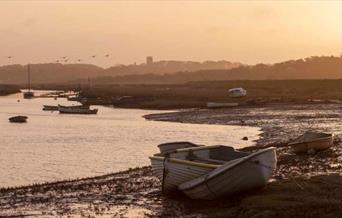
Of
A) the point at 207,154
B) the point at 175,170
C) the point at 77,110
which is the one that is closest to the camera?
the point at 175,170

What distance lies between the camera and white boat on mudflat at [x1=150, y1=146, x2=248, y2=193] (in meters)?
21.1

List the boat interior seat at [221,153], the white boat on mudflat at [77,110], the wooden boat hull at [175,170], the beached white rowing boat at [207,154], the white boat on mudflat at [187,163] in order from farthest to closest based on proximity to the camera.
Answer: the white boat on mudflat at [77,110], the boat interior seat at [221,153], the beached white rowing boat at [207,154], the white boat on mudflat at [187,163], the wooden boat hull at [175,170]

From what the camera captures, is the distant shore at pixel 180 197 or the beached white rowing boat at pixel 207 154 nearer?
the distant shore at pixel 180 197

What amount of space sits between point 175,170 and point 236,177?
275cm

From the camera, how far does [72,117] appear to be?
88.7 metres

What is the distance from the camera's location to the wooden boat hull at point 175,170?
2089 cm

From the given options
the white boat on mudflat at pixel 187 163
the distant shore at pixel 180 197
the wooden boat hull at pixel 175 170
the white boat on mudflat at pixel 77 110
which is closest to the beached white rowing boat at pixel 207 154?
the white boat on mudflat at pixel 187 163

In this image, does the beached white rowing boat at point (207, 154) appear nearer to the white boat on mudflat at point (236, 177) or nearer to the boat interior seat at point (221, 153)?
the boat interior seat at point (221, 153)

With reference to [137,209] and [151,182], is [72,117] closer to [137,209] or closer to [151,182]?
[151,182]

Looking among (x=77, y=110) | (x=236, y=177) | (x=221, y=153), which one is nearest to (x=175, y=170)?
(x=221, y=153)

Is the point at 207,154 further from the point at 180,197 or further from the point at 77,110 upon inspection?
the point at 77,110

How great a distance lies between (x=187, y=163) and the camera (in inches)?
837

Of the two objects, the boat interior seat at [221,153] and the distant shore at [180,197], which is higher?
the boat interior seat at [221,153]

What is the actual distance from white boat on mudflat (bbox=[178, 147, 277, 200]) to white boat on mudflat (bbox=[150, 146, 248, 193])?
1.45 feet
